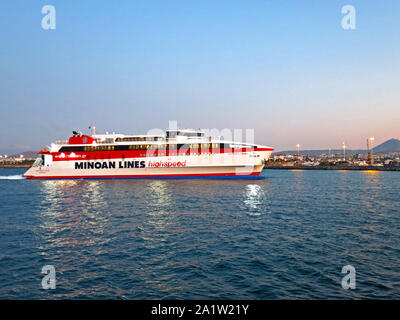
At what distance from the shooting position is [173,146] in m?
50.3

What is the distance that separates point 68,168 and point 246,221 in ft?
151

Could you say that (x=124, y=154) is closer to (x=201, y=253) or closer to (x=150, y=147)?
(x=150, y=147)

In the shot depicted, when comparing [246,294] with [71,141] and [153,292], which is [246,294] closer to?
[153,292]

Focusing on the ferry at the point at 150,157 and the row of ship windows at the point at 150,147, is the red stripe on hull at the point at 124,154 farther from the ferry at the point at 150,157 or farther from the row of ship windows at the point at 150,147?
the row of ship windows at the point at 150,147

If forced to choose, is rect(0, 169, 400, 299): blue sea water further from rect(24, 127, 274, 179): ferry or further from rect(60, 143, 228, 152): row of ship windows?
rect(60, 143, 228, 152): row of ship windows

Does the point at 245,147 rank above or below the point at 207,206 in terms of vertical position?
above

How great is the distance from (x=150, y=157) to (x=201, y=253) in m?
39.6

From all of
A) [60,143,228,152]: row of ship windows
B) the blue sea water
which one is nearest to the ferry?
[60,143,228,152]: row of ship windows

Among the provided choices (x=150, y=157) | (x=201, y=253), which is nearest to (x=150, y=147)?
(x=150, y=157)

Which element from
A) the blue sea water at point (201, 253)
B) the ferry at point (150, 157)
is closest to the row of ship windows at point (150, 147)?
the ferry at point (150, 157)

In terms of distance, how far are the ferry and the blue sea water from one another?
25030mm

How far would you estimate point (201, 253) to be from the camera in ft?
41.5

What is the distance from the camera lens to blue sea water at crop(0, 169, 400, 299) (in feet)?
30.1

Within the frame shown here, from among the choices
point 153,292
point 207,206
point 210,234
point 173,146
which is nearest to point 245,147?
point 173,146
